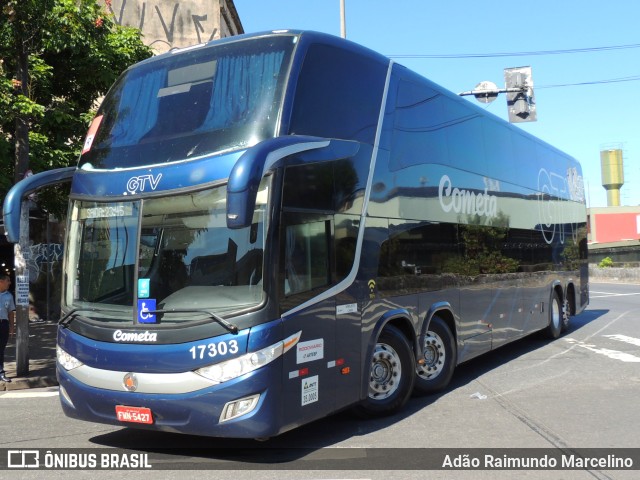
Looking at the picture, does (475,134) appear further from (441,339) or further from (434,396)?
(434,396)

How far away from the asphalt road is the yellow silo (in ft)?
354

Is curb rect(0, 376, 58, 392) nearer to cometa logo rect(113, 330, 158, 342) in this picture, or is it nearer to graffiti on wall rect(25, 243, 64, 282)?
cometa logo rect(113, 330, 158, 342)

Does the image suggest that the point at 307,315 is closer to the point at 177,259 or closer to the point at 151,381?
the point at 177,259

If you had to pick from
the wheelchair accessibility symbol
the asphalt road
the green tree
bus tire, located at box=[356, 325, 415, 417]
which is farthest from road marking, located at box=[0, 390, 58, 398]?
bus tire, located at box=[356, 325, 415, 417]

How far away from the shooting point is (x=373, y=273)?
7.15m

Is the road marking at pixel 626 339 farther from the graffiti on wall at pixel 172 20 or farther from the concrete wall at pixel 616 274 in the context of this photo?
the concrete wall at pixel 616 274

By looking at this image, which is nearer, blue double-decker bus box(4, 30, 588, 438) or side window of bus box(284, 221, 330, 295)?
blue double-decker bus box(4, 30, 588, 438)

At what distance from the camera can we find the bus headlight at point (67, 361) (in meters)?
6.15

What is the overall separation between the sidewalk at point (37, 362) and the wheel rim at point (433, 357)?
19.4 feet

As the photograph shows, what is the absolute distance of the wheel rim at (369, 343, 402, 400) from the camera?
290 inches

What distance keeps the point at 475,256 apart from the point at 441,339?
64.2 inches

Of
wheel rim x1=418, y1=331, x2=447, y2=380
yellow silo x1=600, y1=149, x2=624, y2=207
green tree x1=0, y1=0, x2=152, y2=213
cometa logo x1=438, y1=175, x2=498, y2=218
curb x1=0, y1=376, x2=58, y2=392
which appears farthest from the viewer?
yellow silo x1=600, y1=149, x2=624, y2=207

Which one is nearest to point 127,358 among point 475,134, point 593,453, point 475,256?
point 593,453

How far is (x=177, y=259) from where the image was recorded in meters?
5.82
